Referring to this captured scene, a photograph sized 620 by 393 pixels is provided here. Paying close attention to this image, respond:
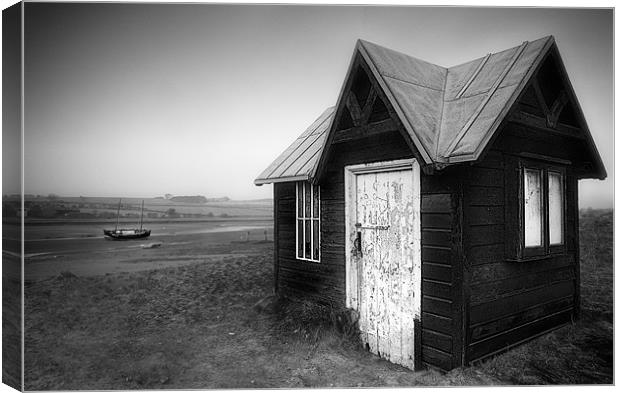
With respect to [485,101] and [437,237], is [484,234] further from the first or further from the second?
[485,101]

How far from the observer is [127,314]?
18.7 ft

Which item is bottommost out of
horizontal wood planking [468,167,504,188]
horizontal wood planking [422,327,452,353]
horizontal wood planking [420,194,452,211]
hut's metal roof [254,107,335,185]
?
horizontal wood planking [422,327,452,353]

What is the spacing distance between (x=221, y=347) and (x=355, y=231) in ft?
7.99

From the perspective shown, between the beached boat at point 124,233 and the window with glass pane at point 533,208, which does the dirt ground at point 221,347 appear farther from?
the window with glass pane at point 533,208

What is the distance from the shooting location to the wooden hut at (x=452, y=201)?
425 centimetres

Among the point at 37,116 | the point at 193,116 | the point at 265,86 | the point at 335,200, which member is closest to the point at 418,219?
the point at 335,200

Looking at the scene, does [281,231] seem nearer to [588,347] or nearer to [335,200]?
[335,200]

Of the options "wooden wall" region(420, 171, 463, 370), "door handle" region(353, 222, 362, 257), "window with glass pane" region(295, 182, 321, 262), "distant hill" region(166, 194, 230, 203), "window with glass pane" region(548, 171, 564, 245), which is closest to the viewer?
"wooden wall" region(420, 171, 463, 370)

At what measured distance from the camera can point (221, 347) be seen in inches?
212

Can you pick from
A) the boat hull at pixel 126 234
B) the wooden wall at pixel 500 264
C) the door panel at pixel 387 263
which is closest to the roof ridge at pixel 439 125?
the wooden wall at pixel 500 264

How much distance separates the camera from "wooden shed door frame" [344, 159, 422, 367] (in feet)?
15.0

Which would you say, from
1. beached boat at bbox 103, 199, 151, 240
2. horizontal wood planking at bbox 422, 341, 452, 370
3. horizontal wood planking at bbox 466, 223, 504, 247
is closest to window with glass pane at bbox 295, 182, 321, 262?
horizontal wood planking at bbox 422, 341, 452, 370

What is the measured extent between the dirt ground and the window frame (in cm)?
47

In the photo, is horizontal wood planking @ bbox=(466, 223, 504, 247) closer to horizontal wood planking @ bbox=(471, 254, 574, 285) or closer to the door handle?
horizontal wood planking @ bbox=(471, 254, 574, 285)
